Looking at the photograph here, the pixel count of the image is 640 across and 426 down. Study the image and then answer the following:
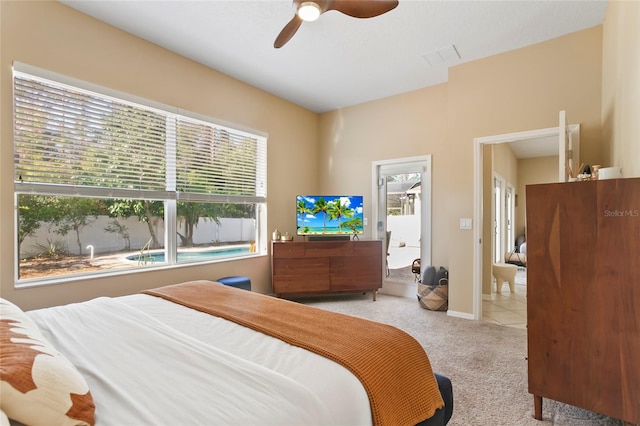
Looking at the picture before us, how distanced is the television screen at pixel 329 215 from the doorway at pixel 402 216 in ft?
1.26

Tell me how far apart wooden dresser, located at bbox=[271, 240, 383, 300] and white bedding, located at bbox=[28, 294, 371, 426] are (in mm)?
2681

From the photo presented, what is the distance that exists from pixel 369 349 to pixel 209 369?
60 centimetres

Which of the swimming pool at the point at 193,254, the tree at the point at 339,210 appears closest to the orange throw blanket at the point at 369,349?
the swimming pool at the point at 193,254

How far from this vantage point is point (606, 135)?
2705 millimetres

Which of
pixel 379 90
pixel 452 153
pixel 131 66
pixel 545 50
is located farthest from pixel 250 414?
pixel 379 90

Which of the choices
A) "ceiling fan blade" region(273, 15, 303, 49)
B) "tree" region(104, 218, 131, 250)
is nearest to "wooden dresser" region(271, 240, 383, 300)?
"tree" region(104, 218, 131, 250)

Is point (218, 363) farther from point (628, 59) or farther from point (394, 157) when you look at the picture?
point (394, 157)

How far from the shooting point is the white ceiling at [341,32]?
262cm

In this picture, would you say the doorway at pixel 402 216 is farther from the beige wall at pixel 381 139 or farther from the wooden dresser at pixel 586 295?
the wooden dresser at pixel 586 295

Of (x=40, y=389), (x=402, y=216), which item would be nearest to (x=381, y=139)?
(x=402, y=216)

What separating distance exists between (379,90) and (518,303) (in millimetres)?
3543

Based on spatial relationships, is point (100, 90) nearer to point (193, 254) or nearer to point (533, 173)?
point (193, 254)

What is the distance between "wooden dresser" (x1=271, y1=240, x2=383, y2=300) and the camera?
4176mm

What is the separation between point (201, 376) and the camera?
3.31 ft
